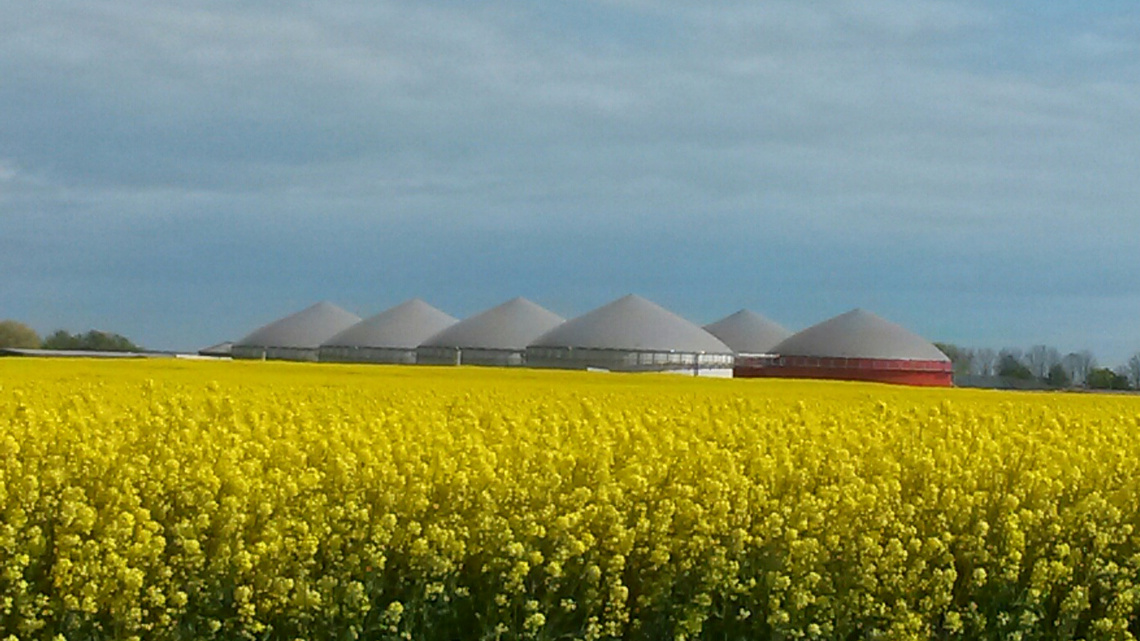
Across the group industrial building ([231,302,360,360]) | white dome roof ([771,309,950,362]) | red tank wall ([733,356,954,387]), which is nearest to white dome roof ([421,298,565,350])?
industrial building ([231,302,360,360])

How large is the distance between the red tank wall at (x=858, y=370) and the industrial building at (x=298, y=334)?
124ft

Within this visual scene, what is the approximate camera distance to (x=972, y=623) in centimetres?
835

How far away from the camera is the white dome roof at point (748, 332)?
96.2 metres

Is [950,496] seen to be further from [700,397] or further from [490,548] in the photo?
[700,397]

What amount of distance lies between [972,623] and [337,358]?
8609cm

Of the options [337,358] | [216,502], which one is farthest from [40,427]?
[337,358]

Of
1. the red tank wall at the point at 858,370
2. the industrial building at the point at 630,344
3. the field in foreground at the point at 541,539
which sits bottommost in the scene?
the field in foreground at the point at 541,539

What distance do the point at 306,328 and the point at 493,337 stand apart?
24.5 metres

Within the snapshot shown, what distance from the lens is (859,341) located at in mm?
77625

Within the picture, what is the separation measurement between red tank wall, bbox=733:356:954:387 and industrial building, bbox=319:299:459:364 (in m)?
26.0

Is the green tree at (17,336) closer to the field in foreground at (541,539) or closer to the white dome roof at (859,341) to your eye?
the white dome roof at (859,341)

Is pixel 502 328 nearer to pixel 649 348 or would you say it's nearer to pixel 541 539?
pixel 649 348

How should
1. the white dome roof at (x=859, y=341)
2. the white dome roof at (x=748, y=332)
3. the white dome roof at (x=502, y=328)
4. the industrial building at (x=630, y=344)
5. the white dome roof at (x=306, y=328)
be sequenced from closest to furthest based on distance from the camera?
1. the industrial building at (x=630, y=344)
2. the white dome roof at (x=859, y=341)
3. the white dome roof at (x=502, y=328)
4. the white dome roof at (x=748, y=332)
5. the white dome roof at (x=306, y=328)

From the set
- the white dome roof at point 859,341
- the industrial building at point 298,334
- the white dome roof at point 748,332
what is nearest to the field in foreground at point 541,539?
the white dome roof at point 859,341
